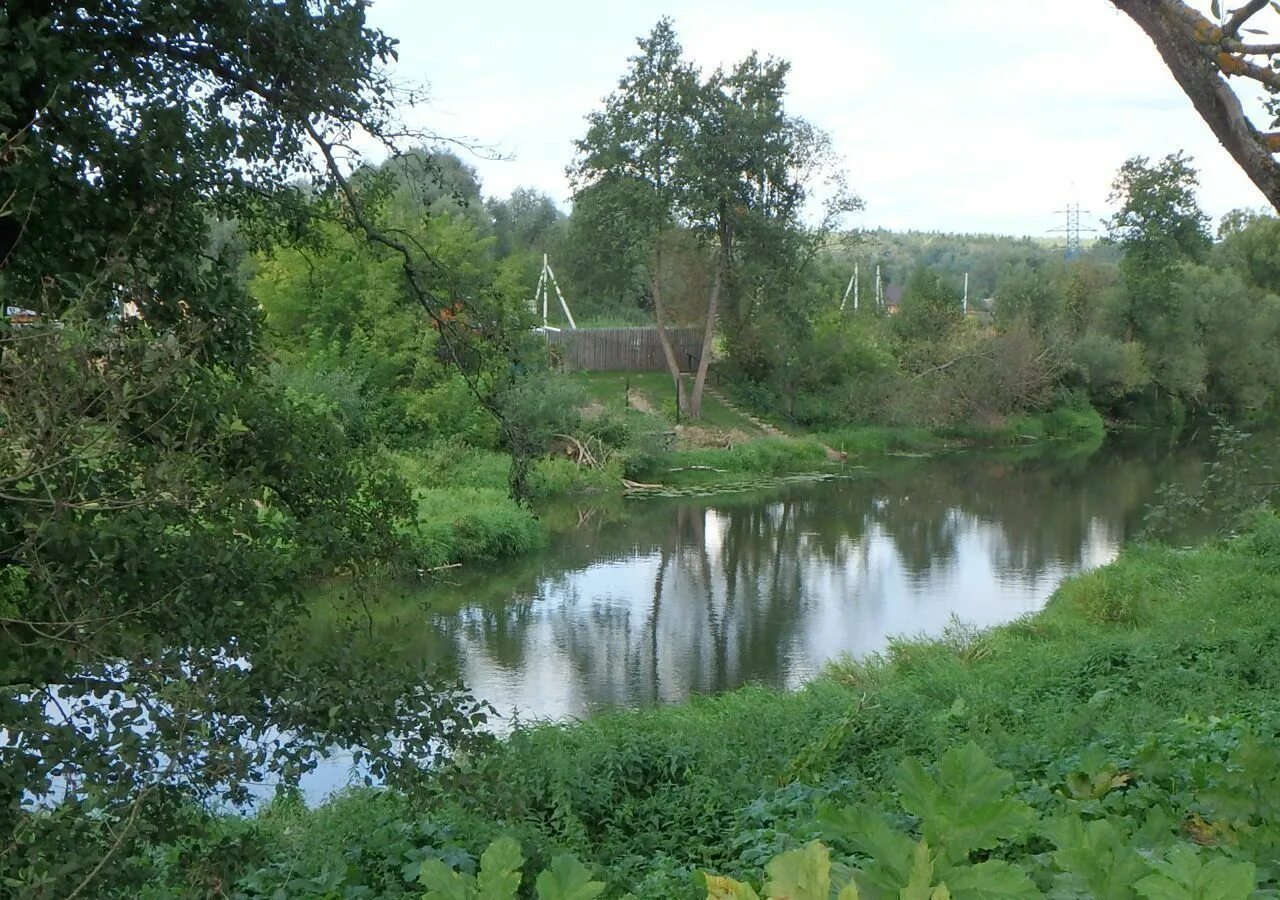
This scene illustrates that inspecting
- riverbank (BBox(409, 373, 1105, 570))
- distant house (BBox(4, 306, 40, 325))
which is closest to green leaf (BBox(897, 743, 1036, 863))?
distant house (BBox(4, 306, 40, 325))

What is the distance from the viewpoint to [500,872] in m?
1.26

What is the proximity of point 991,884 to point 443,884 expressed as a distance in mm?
612

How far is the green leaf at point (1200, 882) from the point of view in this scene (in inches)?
50.1

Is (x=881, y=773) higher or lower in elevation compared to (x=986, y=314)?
lower

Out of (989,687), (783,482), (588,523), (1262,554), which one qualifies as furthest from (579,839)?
(783,482)

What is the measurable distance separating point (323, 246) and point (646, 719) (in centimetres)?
429

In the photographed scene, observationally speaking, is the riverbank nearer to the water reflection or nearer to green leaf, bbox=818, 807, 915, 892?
the water reflection

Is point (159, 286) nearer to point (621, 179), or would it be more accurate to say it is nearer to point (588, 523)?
point (588, 523)

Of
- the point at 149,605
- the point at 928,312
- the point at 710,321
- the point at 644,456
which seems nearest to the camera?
the point at 149,605

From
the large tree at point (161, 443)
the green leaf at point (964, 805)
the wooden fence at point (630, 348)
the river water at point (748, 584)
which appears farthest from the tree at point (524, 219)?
the green leaf at point (964, 805)

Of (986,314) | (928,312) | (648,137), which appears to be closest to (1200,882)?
(648,137)

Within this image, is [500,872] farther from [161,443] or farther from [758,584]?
[758,584]

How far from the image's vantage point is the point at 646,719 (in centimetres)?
830

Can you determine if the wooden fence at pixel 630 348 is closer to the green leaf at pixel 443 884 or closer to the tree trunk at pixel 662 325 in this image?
the tree trunk at pixel 662 325
